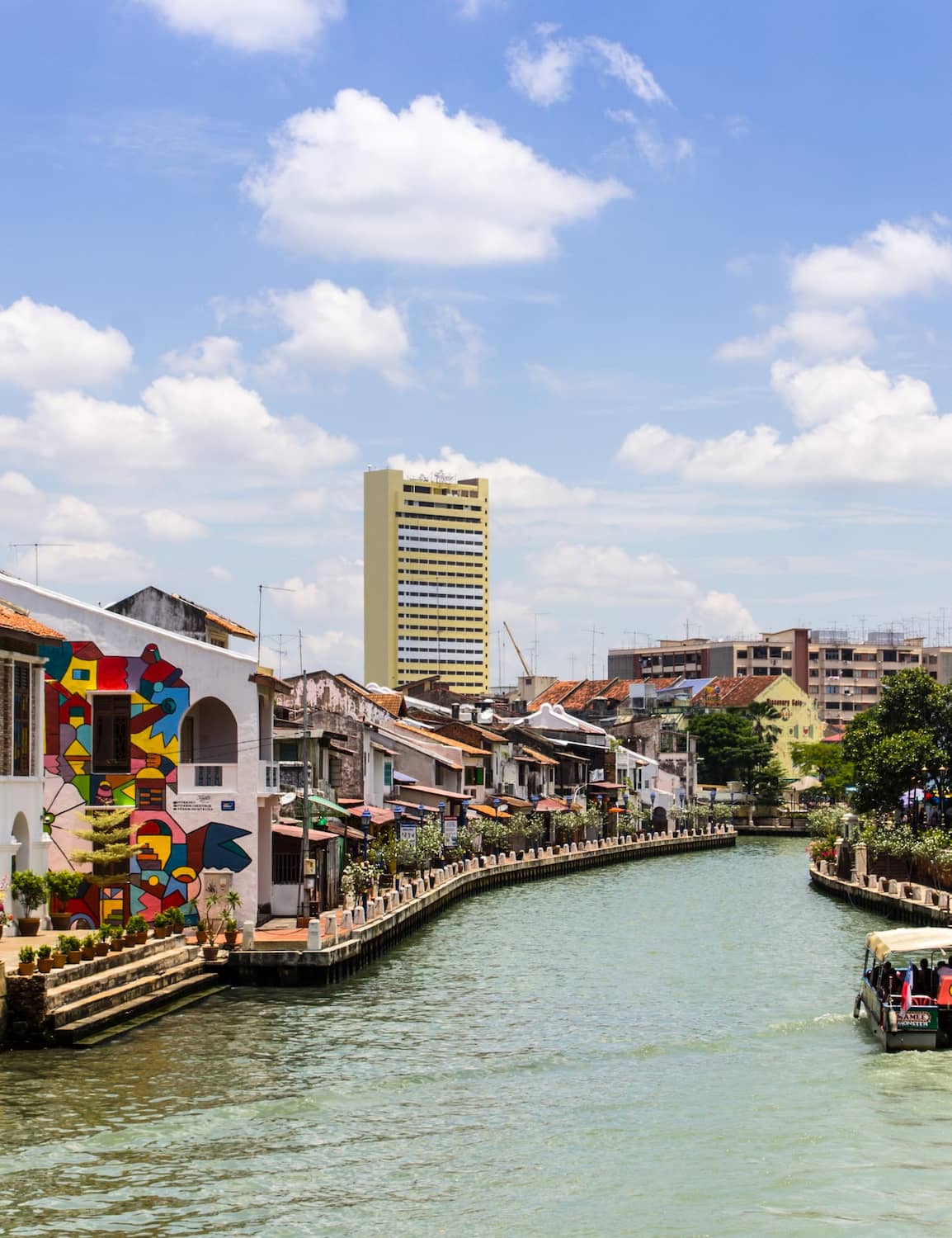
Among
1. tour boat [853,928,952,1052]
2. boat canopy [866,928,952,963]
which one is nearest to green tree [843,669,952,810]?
tour boat [853,928,952,1052]

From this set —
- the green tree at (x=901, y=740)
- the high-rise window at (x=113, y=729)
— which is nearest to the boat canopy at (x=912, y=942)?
the high-rise window at (x=113, y=729)

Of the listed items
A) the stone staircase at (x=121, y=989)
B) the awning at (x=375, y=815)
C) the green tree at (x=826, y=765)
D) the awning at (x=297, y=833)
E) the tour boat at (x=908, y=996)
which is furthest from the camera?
the green tree at (x=826, y=765)

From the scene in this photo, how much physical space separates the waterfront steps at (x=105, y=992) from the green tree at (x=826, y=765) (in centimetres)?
10116

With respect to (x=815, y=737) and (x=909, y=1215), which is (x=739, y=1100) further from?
(x=815, y=737)

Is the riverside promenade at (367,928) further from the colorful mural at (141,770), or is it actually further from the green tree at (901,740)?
the green tree at (901,740)

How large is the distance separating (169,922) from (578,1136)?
18726 millimetres

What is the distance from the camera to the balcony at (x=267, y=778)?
4934 centimetres

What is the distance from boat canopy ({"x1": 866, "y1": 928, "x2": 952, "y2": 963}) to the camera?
124 feet

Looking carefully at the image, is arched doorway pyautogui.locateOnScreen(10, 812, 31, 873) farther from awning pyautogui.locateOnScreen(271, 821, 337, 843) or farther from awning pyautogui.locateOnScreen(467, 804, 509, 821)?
awning pyautogui.locateOnScreen(467, 804, 509, 821)

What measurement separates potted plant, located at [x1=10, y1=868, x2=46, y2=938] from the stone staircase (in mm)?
2792

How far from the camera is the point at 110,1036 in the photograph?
35.2 meters

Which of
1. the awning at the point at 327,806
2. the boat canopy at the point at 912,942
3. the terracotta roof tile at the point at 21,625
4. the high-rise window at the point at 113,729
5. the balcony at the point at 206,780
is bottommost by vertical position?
the boat canopy at the point at 912,942

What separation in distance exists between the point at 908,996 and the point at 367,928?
1863cm

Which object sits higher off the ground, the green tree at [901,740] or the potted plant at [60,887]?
the green tree at [901,740]
